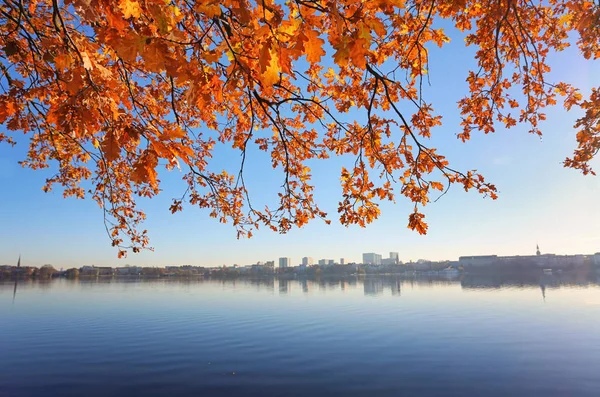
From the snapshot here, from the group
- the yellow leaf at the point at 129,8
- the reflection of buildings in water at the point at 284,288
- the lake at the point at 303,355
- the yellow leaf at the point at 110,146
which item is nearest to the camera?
the yellow leaf at the point at 129,8

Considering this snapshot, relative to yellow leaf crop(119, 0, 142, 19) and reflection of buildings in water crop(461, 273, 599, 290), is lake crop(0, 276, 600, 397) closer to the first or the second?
yellow leaf crop(119, 0, 142, 19)

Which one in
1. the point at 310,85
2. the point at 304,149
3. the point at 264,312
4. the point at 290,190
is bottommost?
the point at 264,312

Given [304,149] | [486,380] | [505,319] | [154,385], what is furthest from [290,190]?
[505,319]

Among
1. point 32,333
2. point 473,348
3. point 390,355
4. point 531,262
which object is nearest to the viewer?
point 390,355

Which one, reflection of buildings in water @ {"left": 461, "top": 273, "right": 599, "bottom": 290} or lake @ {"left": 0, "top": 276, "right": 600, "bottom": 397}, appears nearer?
lake @ {"left": 0, "top": 276, "right": 600, "bottom": 397}

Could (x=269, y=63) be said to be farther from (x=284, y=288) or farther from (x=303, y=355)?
(x=284, y=288)

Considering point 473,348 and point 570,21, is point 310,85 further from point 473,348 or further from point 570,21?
point 473,348

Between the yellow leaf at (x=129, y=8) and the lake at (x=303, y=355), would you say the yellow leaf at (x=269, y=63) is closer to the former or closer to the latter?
the yellow leaf at (x=129, y=8)

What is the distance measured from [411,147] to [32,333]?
37400 mm

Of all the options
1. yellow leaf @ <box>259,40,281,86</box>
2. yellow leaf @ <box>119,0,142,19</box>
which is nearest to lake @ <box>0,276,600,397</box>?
yellow leaf @ <box>259,40,281,86</box>

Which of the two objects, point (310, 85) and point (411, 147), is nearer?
point (411, 147)

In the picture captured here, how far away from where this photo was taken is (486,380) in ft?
56.5

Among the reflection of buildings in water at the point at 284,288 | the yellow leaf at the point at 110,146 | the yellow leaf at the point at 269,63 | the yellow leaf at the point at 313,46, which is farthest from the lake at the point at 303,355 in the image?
the reflection of buildings in water at the point at 284,288

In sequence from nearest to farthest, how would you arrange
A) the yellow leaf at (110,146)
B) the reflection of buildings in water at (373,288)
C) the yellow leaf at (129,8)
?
the yellow leaf at (129,8)
the yellow leaf at (110,146)
the reflection of buildings in water at (373,288)
